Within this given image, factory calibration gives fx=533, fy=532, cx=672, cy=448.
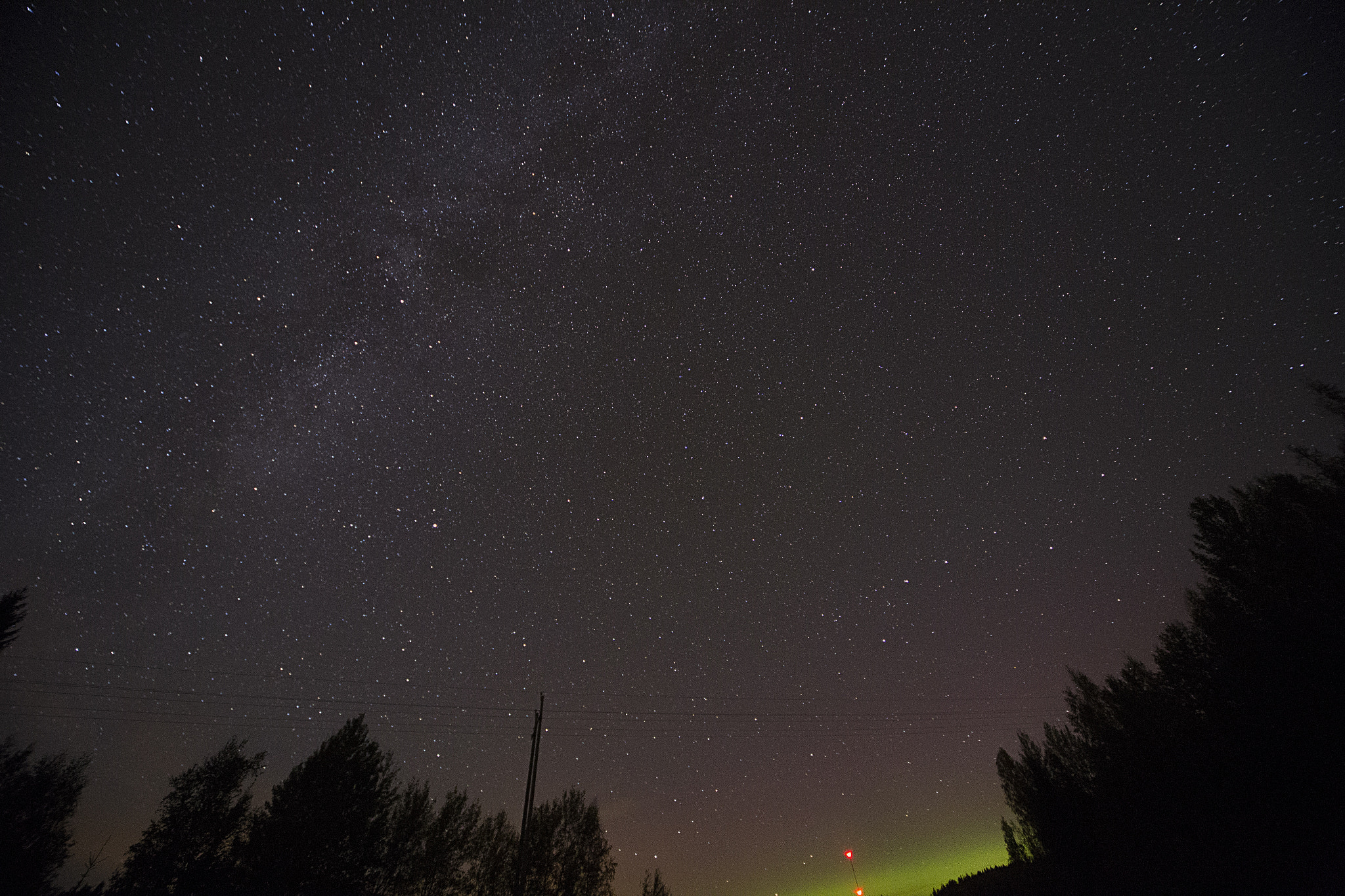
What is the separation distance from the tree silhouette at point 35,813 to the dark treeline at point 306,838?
73 mm

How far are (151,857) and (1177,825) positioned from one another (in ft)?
170

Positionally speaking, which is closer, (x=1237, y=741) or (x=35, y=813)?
(x=1237, y=741)

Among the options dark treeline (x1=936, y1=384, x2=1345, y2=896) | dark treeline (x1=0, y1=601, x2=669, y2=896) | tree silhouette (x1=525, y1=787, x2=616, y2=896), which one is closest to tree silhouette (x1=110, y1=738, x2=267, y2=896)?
dark treeline (x1=0, y1=601, x2=669, y2=896)

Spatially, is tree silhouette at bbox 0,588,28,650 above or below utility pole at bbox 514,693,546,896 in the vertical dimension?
above

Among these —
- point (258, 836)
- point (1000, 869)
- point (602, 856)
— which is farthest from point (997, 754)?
point (258, 836)

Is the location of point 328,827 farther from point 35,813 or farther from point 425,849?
point 35,813

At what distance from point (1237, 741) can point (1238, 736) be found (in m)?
0.26

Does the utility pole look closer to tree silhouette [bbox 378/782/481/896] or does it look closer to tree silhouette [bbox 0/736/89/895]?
tree silhouette [bbox 378/782/481/896]

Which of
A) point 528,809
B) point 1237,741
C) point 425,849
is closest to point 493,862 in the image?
point 425,849

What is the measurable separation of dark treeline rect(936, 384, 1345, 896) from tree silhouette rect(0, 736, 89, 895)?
55.4 m

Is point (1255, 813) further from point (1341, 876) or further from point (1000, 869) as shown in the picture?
point (1000, 869)

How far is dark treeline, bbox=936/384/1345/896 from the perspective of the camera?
19859mm

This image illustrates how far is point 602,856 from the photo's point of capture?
36.2m

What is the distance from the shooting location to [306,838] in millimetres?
29094
